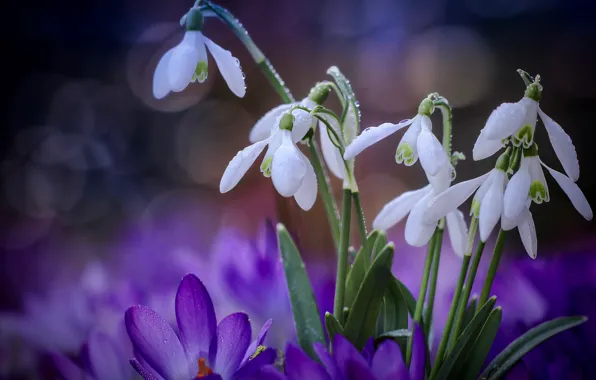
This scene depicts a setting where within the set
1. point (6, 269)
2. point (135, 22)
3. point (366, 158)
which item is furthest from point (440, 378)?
point (135, 22)

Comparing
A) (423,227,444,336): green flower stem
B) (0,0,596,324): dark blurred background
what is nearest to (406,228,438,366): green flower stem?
(423,227,444,336): green flower stem

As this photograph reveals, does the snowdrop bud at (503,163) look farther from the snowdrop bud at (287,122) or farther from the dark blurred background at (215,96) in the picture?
the dark blurred background at (215,96)

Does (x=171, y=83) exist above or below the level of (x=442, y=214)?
above

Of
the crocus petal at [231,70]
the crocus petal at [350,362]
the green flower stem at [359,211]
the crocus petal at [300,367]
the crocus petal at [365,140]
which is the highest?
the crocus petal at [231,70]

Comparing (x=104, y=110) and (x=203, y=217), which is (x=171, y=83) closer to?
(x=203, y=217)

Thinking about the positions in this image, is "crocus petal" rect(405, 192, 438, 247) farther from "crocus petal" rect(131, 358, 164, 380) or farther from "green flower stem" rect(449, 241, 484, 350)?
"crocus petal" rect(131, 358, 164, 380)

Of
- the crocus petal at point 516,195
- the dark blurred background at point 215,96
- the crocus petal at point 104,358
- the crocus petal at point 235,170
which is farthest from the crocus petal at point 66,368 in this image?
the dark blurred background at point 215,96

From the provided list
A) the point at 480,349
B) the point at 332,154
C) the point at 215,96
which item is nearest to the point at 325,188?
the point at 332,154
